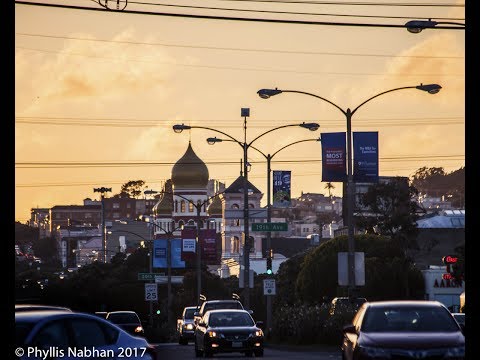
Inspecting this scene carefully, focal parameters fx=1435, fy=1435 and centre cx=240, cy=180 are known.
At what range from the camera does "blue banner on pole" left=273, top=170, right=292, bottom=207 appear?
71500 mm

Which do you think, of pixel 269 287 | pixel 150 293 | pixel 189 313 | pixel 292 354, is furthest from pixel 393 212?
pixel 292 354

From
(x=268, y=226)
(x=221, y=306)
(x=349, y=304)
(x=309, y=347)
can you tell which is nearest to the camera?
(x=309, y=347)

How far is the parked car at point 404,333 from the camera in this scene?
70.2 ft

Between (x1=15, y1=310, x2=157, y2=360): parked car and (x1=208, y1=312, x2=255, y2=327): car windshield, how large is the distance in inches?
750

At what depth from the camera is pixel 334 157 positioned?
158ft

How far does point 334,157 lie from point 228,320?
10.2 meters

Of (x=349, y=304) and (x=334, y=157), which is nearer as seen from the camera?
(x=349, y=304)

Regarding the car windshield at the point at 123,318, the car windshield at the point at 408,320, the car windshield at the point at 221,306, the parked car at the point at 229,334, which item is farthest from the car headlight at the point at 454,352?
the car windshield at the point at 123,318

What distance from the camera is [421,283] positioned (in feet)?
331

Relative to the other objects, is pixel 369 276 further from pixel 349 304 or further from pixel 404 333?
pixel 404 333

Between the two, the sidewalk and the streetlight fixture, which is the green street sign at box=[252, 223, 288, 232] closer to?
the sidewalk
